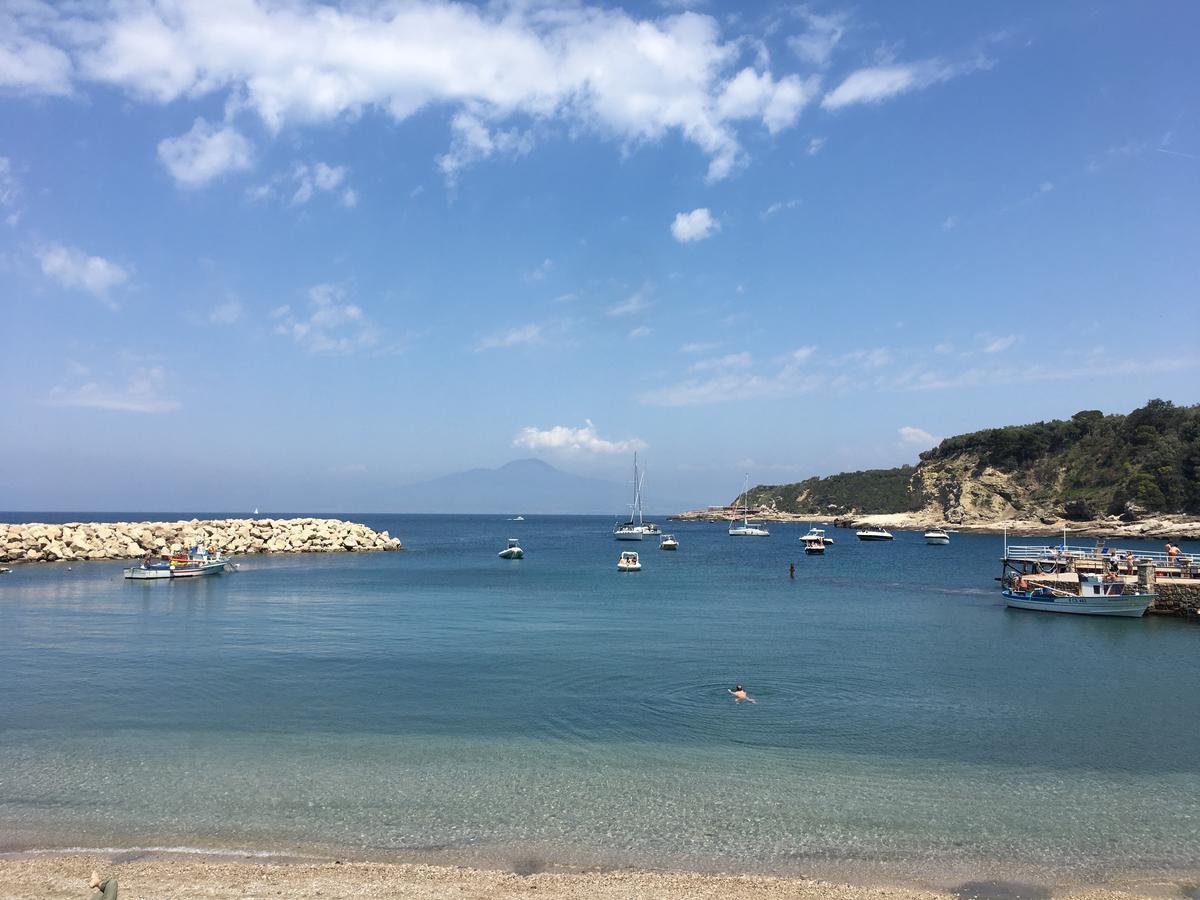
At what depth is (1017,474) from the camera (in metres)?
142

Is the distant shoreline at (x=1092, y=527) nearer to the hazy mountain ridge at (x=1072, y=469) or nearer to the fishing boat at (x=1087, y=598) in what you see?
the hazy mountain ridge at (x=1072, y=469)

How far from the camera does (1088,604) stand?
135 ft

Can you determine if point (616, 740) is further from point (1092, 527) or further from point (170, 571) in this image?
point (1092, 527)

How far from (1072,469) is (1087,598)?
10754cm

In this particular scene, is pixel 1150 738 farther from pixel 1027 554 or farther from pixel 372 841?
pixel 1027 554

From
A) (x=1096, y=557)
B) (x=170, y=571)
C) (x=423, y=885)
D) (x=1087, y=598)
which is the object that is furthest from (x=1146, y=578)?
(x=170, y=571)

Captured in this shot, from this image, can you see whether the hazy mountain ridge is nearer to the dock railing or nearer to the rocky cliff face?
the rocky cliff face

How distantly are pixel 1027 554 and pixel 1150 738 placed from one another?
4814 centimetres

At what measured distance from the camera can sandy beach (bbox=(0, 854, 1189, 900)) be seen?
10961mm

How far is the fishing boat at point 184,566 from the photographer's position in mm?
55312

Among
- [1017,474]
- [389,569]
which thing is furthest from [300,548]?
[1017,474]

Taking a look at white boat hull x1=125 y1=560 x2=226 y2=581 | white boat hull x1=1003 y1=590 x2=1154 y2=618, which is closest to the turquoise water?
white boat hull x1=1003 y1=590 x2=1154 y2=618

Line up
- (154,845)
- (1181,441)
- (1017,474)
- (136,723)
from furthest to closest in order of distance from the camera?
1. (1017,474)
2. (1181,441)
3. (136,723)
4. (154,845)

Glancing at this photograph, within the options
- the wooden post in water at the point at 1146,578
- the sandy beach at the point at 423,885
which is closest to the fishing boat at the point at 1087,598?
the wooden post in water at the point at 1146,578
